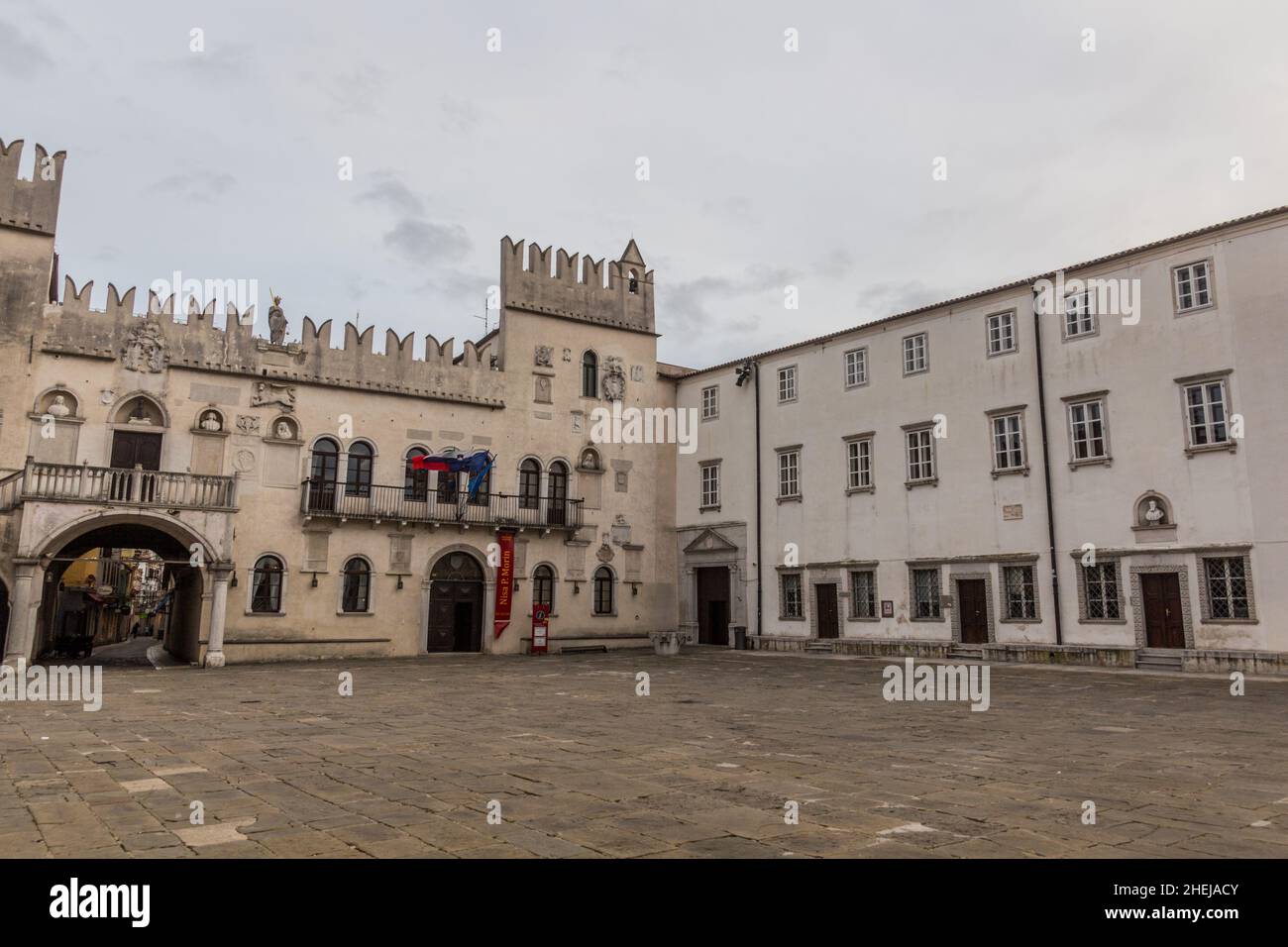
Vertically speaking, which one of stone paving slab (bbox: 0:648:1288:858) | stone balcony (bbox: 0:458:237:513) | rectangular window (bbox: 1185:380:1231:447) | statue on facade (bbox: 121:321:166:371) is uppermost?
statue on facade (bbox: 121:321:166:371)

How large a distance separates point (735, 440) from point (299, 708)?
69.8ft

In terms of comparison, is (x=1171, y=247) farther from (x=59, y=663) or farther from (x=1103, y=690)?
(x=59, y=663)

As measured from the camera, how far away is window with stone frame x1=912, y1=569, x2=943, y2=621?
26.1m

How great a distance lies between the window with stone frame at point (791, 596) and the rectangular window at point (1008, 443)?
25.5ft

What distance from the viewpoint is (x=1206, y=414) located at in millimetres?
21266

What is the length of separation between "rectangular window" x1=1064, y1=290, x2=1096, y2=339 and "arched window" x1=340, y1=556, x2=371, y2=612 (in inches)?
845

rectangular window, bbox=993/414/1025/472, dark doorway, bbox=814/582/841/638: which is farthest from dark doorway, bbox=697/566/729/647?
rectangular window, bbox=993/414/1025/472

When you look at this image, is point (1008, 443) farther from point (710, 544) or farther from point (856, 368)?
point (710, 544)

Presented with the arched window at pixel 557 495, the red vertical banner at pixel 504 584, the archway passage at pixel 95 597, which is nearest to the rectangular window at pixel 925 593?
the arched window at pixel 557 495

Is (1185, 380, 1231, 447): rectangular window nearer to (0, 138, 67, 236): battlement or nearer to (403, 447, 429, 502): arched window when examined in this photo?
(403, 447, 429, 502): arched window

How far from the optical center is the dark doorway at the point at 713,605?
32.1 meters

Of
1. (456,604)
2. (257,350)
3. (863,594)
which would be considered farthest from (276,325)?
(863,594)

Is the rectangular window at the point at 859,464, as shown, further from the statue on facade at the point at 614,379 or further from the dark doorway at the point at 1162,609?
the statue on facade at the point at 614,379
